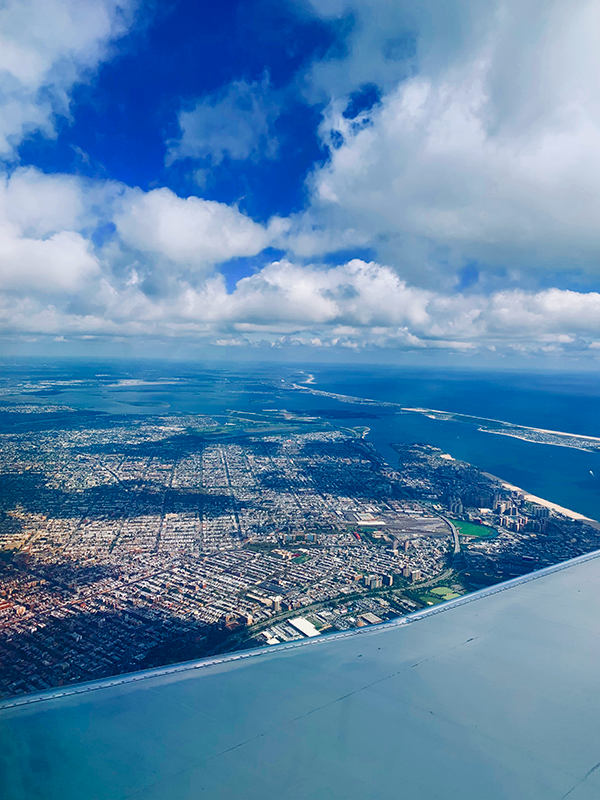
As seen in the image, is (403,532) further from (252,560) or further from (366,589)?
(252,560)

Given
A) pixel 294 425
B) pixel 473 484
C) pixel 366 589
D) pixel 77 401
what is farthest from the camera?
pixel 77 401

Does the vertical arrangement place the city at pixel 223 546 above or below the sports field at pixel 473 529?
above

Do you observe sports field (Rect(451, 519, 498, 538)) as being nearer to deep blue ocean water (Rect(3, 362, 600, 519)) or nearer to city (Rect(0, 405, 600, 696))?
city (Rect(0, 405, 600, 696))

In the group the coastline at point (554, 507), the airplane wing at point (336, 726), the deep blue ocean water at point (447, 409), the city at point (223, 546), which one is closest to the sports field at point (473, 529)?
the city at point (223, 546)

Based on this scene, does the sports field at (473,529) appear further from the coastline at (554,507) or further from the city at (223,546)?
the coastline at (554,507)

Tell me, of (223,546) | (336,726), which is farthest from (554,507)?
(336,726)

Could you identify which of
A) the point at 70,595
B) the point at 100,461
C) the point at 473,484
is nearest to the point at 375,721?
the point at 70,595

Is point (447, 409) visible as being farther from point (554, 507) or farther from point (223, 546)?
point (223, 546)

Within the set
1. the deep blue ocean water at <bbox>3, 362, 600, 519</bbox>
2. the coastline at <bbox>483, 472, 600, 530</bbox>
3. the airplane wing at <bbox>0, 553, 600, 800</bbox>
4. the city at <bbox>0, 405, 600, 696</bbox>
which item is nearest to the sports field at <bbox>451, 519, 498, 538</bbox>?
the city at <bbox>0, 405, 600, 696</bbox>
